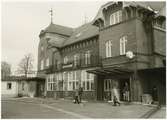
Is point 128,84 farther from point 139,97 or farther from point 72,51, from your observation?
point 72,51

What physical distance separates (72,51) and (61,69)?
154 inches

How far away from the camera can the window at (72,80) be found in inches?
1051

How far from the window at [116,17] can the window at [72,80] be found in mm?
7060

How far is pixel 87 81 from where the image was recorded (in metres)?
25.2

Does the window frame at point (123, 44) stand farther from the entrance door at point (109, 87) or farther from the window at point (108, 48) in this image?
the entrance door at point (109, 87)

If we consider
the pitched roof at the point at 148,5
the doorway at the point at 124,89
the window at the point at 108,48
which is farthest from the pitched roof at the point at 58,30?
the doorway at the point at 124,89

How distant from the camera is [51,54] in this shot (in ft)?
120

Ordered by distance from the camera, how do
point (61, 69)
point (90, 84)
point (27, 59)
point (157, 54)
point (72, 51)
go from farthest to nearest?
1. point (27, 59)
2. point (72, 51)
3. point (61, 69)
4. point (90, 84)
5. point (157, 54)

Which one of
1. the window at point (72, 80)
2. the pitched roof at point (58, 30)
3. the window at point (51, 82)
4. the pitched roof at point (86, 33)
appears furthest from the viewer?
the pitched roof at point (58, 30)

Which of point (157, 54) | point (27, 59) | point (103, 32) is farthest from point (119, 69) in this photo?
point (27, 59)

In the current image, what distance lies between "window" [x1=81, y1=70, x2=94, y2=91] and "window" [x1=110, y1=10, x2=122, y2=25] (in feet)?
18.8

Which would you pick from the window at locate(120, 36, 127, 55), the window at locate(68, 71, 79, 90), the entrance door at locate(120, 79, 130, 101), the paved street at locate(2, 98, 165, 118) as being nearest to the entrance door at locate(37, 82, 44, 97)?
the window at locate(68, 71, 79, 90)

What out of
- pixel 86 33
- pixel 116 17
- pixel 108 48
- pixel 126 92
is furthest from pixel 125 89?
pixel 86 33

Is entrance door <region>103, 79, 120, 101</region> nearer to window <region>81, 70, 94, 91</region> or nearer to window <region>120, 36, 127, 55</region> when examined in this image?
window <region>81, 70, 94, 91</region>
